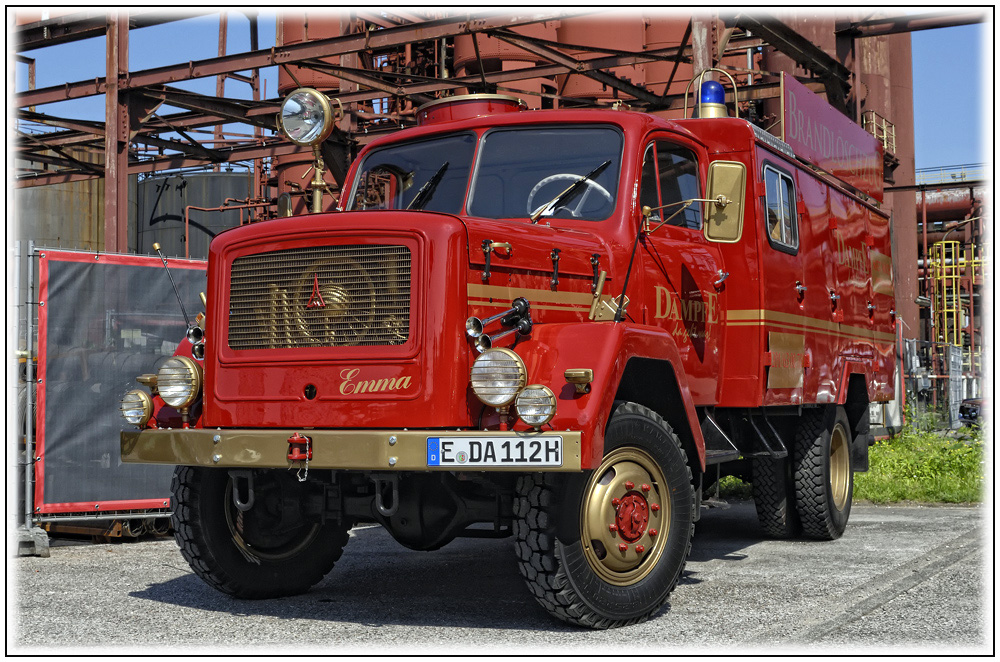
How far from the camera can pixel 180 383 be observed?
6.47 meters

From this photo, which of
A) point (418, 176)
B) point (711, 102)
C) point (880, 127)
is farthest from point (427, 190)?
point (880, 127)

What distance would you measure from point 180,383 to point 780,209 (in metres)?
4.69

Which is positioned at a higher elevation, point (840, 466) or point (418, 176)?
point (418, 176)

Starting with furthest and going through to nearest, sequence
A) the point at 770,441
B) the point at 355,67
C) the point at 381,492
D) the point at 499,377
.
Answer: the point at 355,67, the point at 770,441, the point at 381,492, the point at 499,377

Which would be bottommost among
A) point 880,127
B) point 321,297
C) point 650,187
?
point 321,297

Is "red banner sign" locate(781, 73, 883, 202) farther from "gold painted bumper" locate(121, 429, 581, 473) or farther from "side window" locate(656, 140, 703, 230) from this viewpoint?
"gold painted bumper" locate(121, 429, 581, 473)

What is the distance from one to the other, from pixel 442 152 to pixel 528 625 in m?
3.15

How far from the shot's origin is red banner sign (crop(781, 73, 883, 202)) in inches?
367

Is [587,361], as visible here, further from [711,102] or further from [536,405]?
[711,102]

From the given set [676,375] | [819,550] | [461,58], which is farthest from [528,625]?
[461,58]

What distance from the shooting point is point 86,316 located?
9.55 metres

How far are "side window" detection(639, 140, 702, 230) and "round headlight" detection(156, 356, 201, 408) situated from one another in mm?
2911

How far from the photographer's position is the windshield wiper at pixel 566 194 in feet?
22.3

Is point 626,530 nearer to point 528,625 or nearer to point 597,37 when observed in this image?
point 528,625
